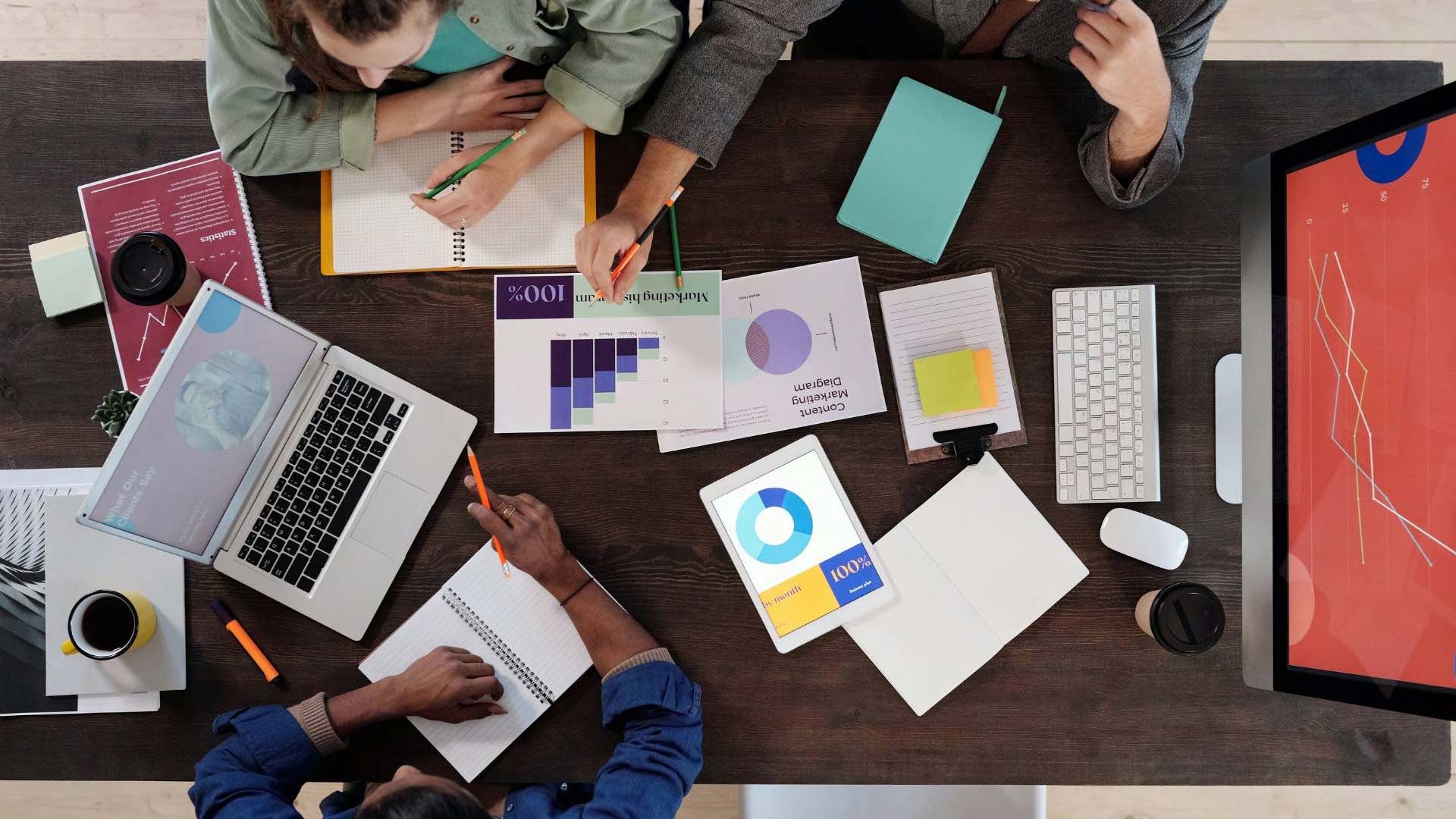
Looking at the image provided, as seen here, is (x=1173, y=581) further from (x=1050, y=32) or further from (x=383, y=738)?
(x=383, y=738)

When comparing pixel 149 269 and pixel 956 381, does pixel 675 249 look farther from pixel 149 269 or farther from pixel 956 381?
pixel 149 269

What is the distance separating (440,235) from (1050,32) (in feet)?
2.82

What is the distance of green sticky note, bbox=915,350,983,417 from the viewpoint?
114cm

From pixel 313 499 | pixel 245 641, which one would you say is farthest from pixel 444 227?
pixel 245 641

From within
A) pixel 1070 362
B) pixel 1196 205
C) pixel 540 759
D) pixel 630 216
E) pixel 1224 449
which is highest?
pixel 630 216

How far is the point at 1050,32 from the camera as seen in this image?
1148 millimetres

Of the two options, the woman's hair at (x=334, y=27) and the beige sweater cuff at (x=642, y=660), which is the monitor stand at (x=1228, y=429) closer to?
the beige sweater cuff at (x=642, y=660)

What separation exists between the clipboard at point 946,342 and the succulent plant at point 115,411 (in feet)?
3.28

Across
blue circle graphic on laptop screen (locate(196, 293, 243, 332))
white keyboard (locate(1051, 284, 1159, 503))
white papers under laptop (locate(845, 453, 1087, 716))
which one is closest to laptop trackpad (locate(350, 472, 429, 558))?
blue circle graphic on laptop screen (locate(196, 293, 243, 332))

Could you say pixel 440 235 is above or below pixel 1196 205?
above

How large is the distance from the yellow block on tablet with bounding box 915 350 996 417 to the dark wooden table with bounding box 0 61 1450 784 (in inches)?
2.1

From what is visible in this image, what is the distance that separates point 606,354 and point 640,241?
0.53ft

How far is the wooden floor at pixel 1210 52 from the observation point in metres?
1.90

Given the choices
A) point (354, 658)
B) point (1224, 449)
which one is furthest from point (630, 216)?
point (1224, 449)
